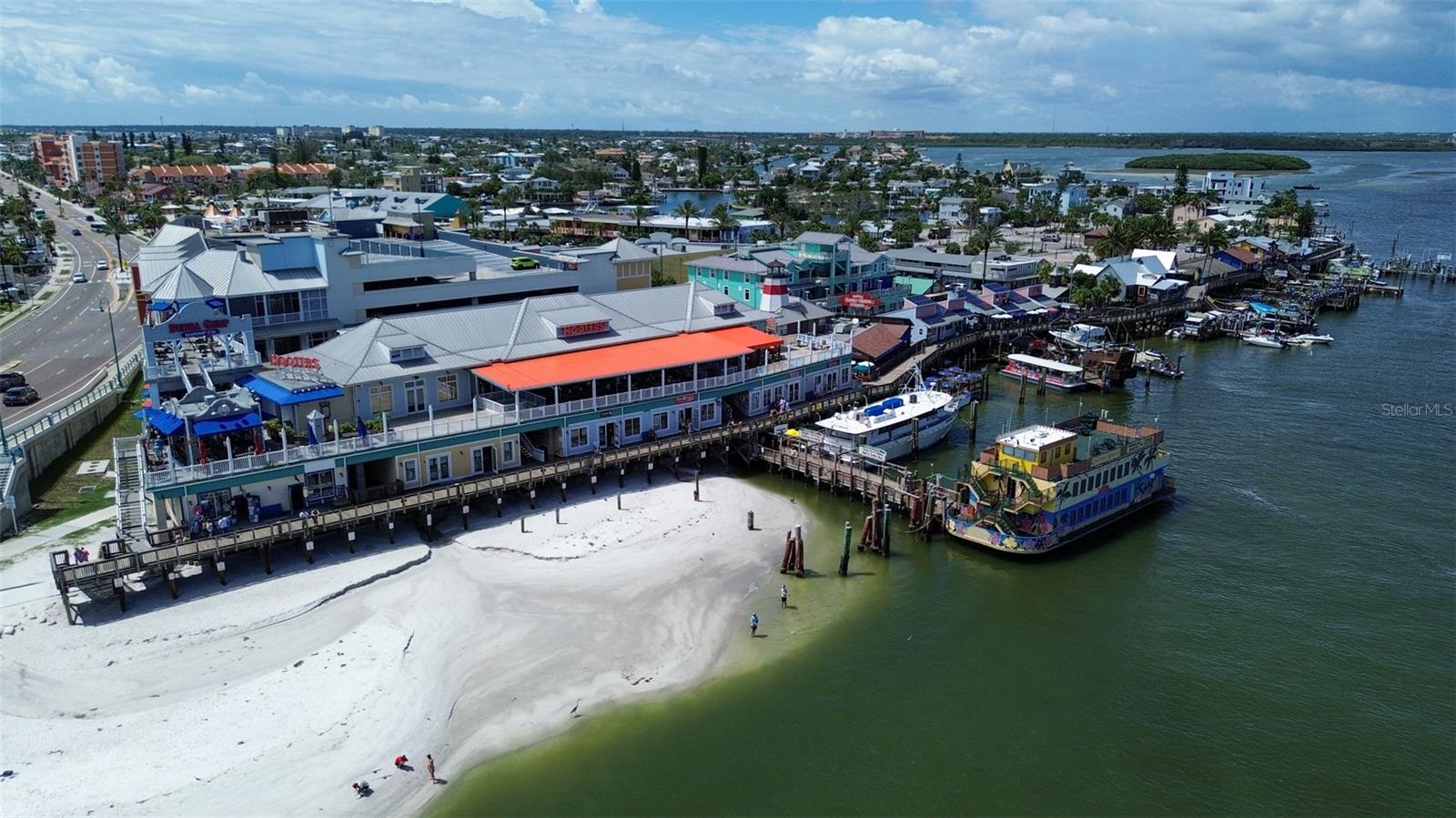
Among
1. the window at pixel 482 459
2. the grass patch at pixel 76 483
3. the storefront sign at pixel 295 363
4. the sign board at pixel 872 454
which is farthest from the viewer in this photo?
the sign board at pixel 872 454

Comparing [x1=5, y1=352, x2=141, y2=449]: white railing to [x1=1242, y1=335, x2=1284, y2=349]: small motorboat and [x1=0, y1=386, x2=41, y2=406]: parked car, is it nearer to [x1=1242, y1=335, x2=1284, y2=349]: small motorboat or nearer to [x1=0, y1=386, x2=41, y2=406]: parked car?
[x1=0, y1=386, x2=41, y2=406]: parked car

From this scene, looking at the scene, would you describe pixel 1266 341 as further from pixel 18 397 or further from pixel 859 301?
pixel 18 397

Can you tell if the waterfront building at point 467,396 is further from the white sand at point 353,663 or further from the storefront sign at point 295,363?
the white sand at point 353,663

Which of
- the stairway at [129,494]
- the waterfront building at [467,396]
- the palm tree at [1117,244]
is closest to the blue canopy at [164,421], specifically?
the waterfront building at [467,396]

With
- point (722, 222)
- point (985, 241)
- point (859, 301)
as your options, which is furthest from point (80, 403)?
point (722, 222)

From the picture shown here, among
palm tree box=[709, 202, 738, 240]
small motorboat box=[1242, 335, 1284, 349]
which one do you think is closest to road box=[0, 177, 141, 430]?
palm tree box=[709, 202, 738, 240]

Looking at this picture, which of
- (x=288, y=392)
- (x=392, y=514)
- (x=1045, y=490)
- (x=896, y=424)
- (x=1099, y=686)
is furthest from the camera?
(x=896, y=424)

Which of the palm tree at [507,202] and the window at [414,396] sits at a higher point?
the palm tree at [507,202]
